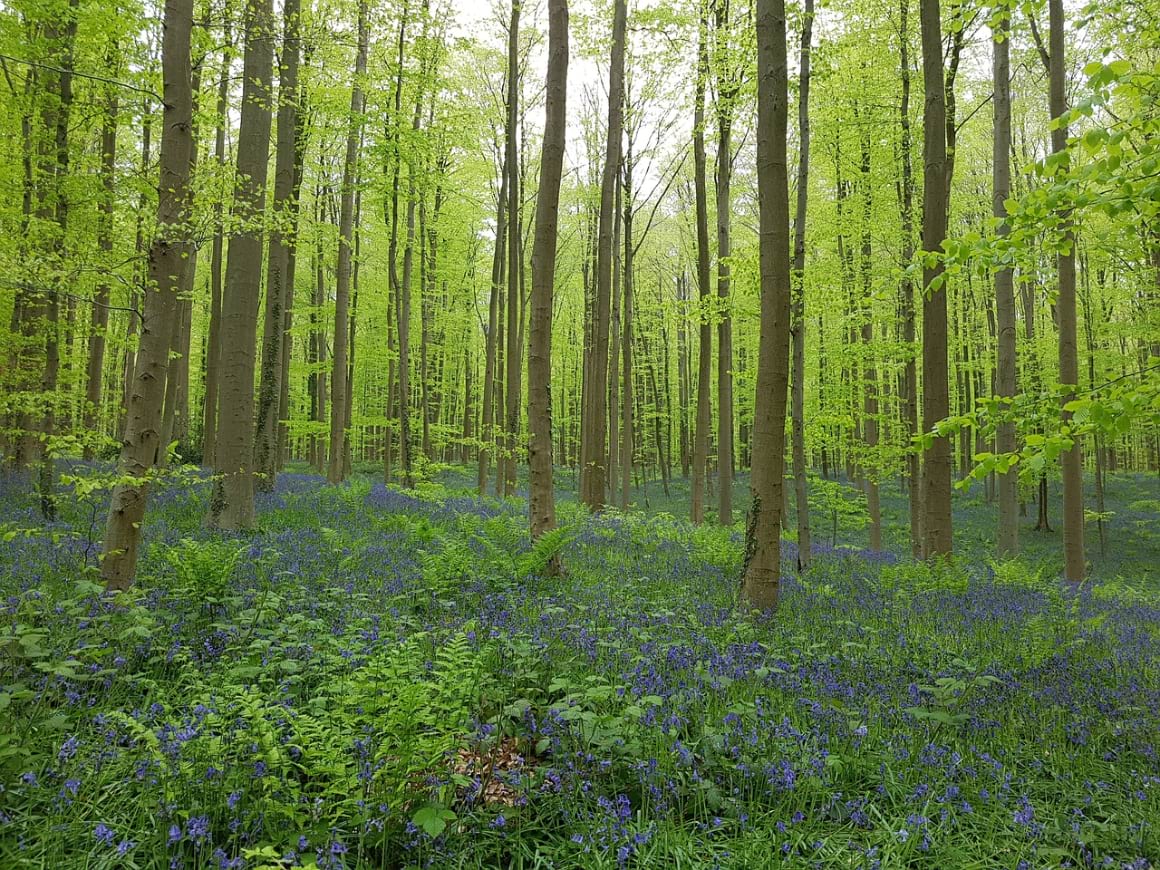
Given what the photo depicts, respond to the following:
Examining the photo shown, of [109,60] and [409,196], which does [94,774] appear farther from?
[409,196]

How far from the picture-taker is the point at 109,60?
11.9 metres

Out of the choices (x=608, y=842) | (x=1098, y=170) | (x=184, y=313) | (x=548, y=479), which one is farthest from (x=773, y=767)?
(x=184, y=313)

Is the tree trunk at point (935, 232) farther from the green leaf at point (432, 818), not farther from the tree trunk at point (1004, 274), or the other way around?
the green leaf at point (432, 818)

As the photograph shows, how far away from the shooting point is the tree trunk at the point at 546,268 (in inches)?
304

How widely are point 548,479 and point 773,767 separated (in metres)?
5.13

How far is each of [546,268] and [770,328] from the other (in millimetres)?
3102

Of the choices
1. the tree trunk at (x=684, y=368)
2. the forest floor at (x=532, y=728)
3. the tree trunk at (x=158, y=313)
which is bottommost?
the forest floor at (x=532, y=728)

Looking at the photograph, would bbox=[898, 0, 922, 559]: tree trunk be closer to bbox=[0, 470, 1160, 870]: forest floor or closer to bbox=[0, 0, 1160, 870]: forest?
bbox=[0, 0, 1160, 870]: forest

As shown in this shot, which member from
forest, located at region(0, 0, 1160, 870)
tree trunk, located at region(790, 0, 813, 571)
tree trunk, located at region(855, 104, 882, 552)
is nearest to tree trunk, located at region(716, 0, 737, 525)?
forest, located at region(0, 0, 1160, 870)

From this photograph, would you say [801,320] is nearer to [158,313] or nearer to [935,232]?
[935,232]

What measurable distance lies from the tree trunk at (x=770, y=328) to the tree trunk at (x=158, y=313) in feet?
17.2

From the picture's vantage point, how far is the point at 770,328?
6242 millimetres

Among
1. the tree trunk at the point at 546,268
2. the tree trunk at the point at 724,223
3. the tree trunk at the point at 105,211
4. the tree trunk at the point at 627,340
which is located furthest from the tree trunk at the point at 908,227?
the tree trunk at the point at 105,211

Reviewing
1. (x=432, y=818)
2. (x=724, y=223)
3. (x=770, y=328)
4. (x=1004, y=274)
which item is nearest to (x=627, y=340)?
(x=724, y=223)
